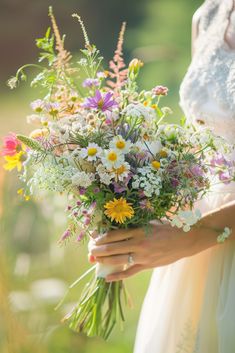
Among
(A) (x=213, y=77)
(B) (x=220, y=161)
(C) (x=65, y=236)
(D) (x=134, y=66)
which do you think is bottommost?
(C) (x=65, y=236)

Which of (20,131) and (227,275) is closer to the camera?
(227,275)

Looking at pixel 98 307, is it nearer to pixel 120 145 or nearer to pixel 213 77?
pixel 120 145

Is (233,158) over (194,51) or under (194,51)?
under

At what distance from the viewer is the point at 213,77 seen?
1.51 meters

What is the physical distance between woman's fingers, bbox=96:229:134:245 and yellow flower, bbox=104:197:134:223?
85mm

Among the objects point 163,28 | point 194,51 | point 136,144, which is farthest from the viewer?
point 163,28

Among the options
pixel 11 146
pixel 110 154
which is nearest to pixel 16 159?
pixel 11 146

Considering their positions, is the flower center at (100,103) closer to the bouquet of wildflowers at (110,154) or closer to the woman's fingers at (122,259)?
the bouquet of wildflowers at (110,154)

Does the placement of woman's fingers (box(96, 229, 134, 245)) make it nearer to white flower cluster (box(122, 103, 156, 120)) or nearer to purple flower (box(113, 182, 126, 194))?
purple flower (box(113, 182, 126, 194))

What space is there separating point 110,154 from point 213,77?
443mm

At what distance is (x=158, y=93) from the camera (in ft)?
4.33

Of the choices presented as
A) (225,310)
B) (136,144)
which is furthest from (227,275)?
(136,144)

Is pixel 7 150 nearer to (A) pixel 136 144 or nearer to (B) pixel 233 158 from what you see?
(A) pixel 136 144

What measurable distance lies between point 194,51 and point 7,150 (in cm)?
65
